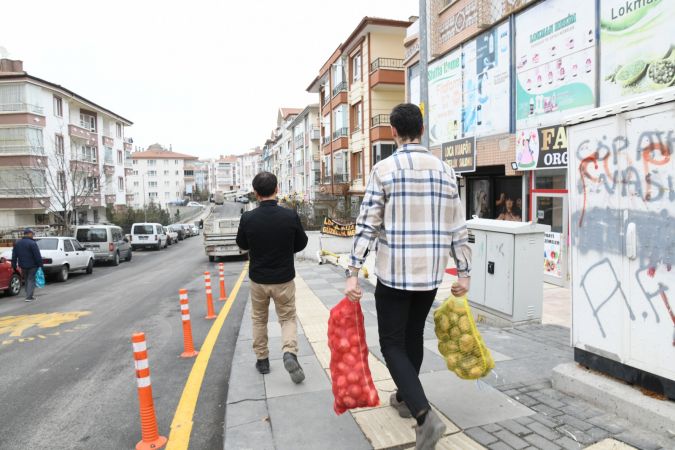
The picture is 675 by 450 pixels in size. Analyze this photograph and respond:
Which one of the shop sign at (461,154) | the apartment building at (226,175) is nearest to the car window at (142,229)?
the shop sign at (461,154)

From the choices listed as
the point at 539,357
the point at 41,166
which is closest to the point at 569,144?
the point at 539,357

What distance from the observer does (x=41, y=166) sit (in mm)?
34406

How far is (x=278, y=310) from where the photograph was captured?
14.9ft

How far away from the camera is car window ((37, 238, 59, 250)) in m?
16.0

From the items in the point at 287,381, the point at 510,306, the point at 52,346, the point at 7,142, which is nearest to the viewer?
the point at 287,381

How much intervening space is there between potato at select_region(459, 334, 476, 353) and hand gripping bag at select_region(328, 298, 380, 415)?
27.0 inches

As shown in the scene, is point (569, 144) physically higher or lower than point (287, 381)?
higher

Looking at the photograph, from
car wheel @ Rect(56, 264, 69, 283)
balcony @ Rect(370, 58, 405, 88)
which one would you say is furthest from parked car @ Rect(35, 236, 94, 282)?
balcony @ Rect(370, 58, 405, 88)

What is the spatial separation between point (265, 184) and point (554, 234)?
7092 mm

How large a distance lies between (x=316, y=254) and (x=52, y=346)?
12252 mm

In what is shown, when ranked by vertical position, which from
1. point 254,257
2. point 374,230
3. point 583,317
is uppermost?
point 374,230

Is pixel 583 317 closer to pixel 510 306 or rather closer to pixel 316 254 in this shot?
pixel 510 306

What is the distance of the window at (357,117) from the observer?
2977cm

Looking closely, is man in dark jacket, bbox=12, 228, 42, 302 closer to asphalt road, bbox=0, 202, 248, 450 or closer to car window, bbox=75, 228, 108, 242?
asphalt road, bbox=0, 202, 248, 450
